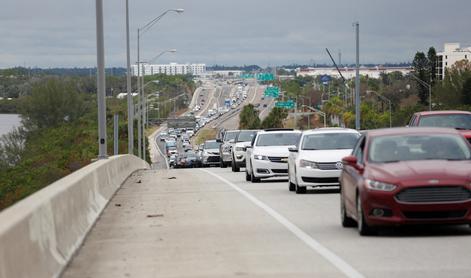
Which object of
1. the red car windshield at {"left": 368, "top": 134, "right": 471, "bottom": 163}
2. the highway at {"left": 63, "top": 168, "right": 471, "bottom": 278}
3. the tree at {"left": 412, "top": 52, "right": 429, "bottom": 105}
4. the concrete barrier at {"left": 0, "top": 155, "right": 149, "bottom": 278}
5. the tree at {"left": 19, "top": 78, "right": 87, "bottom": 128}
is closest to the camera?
the concrete barrier at {"left": 0, "top": 155, "right": 149, "bottom": 278}

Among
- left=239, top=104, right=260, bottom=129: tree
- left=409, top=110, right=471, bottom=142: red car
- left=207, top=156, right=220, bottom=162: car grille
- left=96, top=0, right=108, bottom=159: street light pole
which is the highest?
left=96, top=0, right=108, bottom=159: street light pole

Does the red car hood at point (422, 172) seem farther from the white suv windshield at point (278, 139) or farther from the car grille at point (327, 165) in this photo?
the white suv windshield at point (278, 139)

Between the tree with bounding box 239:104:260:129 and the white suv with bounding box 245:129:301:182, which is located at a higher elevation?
the white suv with bounding box 245:129:301:182

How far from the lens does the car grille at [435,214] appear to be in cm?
1478

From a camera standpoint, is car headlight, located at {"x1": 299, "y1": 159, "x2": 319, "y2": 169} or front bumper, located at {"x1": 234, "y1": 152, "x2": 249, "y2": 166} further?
front bumper, located at {"x1": 234, "y1": 152, "x2": 249, "y2": 166}

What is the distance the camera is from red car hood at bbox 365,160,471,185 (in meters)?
14.7

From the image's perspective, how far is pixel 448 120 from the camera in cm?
3156

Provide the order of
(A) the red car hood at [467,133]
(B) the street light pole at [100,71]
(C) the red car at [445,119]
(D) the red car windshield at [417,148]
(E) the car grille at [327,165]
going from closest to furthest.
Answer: (D) the red car windshield at [417,148]
(E) the car grille at [327,165]
(B) the street light pole at [100,71]
(A) the red car hood at [467,133]
(C) the red car at [445,119]

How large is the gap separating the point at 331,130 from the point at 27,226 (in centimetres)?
1829

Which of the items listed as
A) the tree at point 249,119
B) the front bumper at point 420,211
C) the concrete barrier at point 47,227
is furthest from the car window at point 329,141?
the tree at point 249,119

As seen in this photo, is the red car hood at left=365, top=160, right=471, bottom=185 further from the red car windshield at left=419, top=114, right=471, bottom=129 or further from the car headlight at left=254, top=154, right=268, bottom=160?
the car headlight at left=254, top=154, right=268, bottom=160

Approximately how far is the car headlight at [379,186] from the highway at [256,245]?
717mm

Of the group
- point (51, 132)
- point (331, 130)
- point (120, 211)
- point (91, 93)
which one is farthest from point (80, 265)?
point (91, 93)

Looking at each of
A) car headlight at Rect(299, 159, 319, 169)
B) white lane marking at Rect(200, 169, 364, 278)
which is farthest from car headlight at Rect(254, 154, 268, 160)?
white lane marking at Rect(200, 169, 364, 278)
